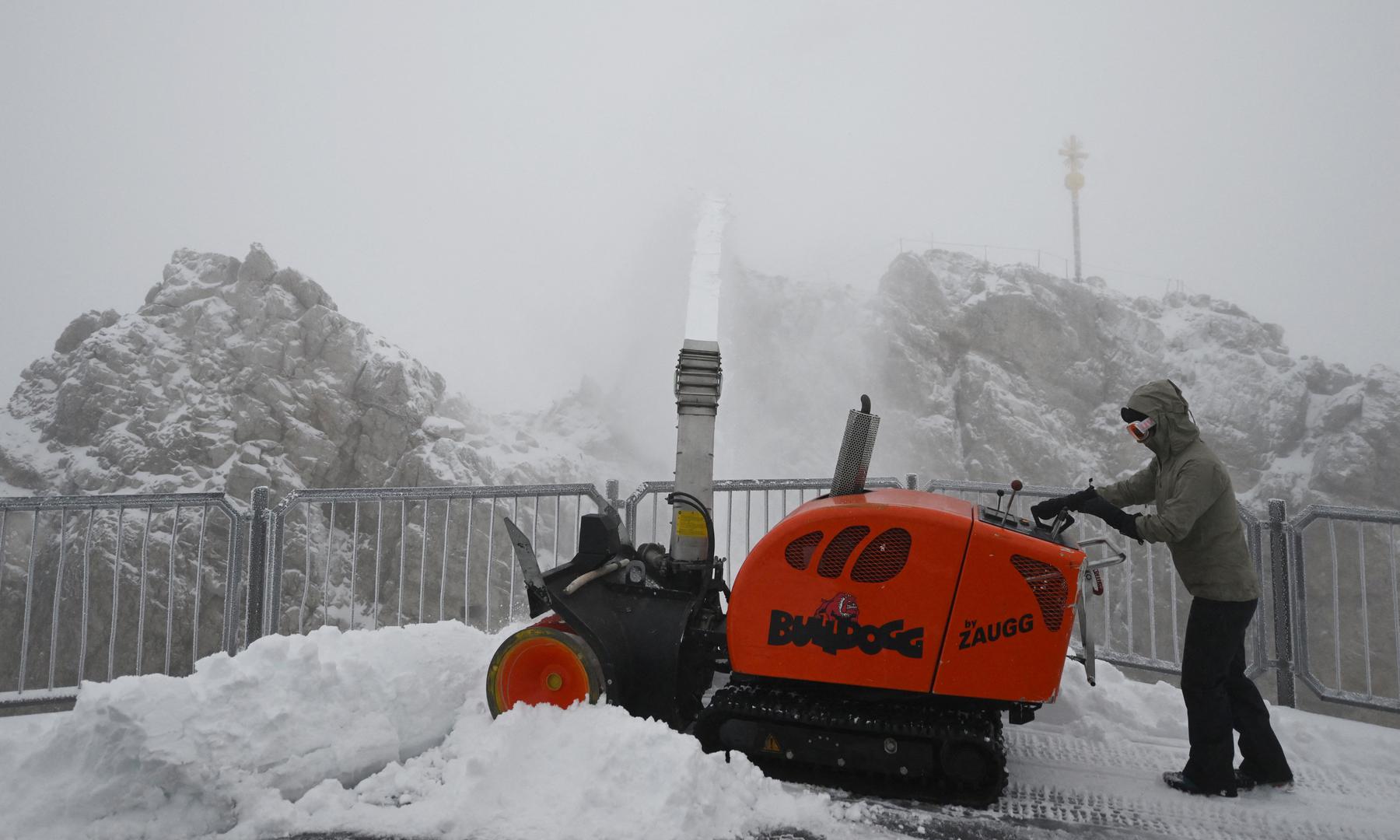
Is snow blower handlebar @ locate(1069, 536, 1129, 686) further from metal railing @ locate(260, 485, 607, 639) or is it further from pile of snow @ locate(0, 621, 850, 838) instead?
metal railing @ locate(260, 485, 607, 639)

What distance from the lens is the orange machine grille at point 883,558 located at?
10.9 ft

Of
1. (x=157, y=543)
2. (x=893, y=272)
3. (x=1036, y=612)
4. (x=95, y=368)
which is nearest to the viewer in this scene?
(x=1036, y=612)

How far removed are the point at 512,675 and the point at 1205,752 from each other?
10.7 ft

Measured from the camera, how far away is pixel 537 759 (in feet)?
10.7

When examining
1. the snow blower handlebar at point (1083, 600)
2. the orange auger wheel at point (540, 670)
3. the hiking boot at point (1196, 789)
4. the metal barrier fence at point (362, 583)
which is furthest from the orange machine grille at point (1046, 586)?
the metal barrier fence at point (362, 583)

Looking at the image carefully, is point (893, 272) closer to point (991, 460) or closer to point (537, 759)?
point (991, 460)

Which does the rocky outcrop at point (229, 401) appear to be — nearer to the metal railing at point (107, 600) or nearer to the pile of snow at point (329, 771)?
the metal railing at point (107, 600)

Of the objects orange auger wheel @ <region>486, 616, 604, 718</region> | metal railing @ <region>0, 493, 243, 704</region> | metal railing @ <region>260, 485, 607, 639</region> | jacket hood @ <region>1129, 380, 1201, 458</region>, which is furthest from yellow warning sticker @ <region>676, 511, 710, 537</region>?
metal railing @ <region>0, 493, 243, 704</region>

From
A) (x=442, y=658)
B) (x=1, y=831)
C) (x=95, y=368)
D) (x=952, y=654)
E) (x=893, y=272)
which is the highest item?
(x=893, y=272)

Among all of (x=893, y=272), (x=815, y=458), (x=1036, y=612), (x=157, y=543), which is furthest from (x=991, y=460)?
(x=1036, y=612)

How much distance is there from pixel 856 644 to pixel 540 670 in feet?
4.90

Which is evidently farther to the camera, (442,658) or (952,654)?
(442,658)

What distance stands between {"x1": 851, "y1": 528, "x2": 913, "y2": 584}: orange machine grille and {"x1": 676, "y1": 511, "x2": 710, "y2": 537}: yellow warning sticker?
0.96 metres

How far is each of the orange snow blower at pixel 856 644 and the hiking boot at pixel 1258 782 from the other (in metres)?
1.04
